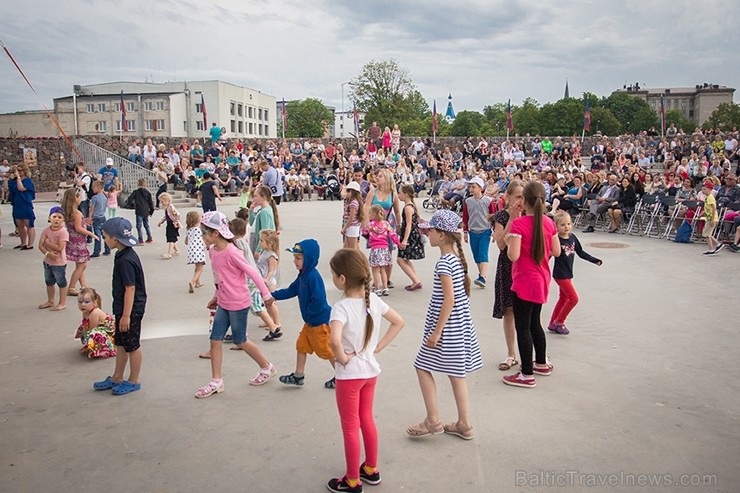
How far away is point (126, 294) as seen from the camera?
516 centimetres

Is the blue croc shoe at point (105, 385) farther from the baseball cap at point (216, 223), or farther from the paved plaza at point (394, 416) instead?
the baseball cap at point (216, 223)

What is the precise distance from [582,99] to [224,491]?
10025 cm

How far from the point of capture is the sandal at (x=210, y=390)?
5273 mm

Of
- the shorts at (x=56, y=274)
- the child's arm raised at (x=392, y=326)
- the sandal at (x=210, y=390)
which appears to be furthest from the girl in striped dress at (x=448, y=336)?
the shorts at (x=56, y=274)

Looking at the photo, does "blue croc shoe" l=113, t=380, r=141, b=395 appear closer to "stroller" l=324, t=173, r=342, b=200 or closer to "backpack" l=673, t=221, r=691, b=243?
"backpack" l=673, t=221, r=691, b=243

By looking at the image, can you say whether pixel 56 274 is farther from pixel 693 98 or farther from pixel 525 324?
pixel 693 98

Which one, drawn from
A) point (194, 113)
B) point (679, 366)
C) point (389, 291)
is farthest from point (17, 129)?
point (679, 366)

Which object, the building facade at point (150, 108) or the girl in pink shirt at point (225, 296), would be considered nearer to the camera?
the girl in pink shirt at point (225, 296)

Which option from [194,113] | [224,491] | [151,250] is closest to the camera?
[224,491]

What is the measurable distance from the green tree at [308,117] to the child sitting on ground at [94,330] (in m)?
108

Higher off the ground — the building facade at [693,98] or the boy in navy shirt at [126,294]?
the building facade at [693,98]

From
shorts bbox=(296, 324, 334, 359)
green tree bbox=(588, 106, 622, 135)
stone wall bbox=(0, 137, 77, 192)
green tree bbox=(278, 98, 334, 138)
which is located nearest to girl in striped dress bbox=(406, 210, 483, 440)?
shorts bbox=(296, 324, 334, 359)

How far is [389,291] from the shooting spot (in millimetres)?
9297

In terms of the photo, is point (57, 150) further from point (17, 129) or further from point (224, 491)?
point (17, 129)
